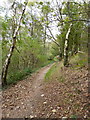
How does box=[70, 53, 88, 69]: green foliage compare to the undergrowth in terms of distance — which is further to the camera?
box=[70, 53, 88, 69]: green foliage

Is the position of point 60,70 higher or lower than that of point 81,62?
lower

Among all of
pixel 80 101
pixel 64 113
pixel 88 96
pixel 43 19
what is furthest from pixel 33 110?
pixel 43 19

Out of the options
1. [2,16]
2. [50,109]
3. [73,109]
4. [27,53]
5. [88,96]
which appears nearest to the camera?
[73,109]

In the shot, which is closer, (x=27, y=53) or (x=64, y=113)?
(x=64, y=113)

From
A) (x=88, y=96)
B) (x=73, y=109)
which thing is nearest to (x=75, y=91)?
(x=88, y=96)

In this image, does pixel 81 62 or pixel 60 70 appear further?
pixel 60 70

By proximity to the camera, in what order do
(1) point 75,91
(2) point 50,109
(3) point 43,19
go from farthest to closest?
(1) point 75,91, (2) point 50,109, (3) point 43,19

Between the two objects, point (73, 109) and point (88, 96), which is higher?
point (88, 96)

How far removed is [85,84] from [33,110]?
2.37m

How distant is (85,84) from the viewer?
392 centimetres

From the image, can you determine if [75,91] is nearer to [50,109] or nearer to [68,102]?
[68,102]

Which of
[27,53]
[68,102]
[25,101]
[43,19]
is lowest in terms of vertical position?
[25,101]

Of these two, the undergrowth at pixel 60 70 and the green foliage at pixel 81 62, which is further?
the green foliage at pixel 81 62

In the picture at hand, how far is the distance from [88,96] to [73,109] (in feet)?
2.63
